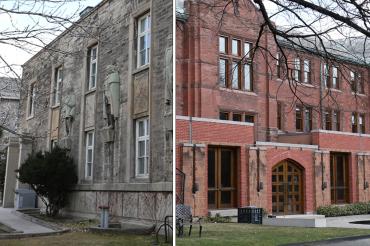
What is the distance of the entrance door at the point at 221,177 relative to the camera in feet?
5.87

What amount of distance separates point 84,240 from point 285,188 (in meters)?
0.92

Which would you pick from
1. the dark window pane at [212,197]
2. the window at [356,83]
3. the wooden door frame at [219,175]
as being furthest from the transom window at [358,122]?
the dark window pane at [212,197]

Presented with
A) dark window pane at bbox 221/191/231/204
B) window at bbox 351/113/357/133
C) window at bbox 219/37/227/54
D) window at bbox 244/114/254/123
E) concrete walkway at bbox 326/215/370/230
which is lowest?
concrete walkway at bbox 326/215/370/230

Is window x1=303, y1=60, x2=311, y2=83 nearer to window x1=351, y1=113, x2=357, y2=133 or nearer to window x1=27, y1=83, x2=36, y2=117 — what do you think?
window x1=351, y1=113, x2=357, y2=133

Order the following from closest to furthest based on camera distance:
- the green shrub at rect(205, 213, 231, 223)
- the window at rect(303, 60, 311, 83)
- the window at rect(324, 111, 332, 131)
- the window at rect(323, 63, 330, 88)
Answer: the green shrub at rect(205, 213, 231, 223) < the window at rect(324, 111, 332, 131) < the window at rect(323, 63, 330, 88) < the window at rect(303, 60, 311, 83)

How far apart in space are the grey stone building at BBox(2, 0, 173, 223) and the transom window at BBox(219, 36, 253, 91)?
371mm

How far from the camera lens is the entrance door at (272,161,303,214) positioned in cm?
188

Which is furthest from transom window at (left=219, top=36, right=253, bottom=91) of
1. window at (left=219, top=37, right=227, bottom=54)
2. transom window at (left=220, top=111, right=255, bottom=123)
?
transom window at (left=220, top=111, right=255, bottom=123)

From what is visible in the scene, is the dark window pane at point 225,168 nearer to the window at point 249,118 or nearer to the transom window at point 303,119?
the window at point 249,118

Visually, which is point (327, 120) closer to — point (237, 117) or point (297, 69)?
point (297, 69)

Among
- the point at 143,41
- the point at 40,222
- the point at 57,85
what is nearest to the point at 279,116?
the point at 143,41

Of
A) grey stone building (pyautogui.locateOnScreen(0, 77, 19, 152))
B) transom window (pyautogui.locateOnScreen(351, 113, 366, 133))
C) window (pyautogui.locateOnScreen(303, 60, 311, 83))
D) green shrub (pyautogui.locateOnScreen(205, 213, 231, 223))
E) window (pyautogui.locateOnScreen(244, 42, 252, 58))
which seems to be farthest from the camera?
window (pyautogui.locateOnScreen(303, 60, 311, 83))

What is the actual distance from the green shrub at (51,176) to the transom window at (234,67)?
2.59ft

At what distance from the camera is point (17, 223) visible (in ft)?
4.97
